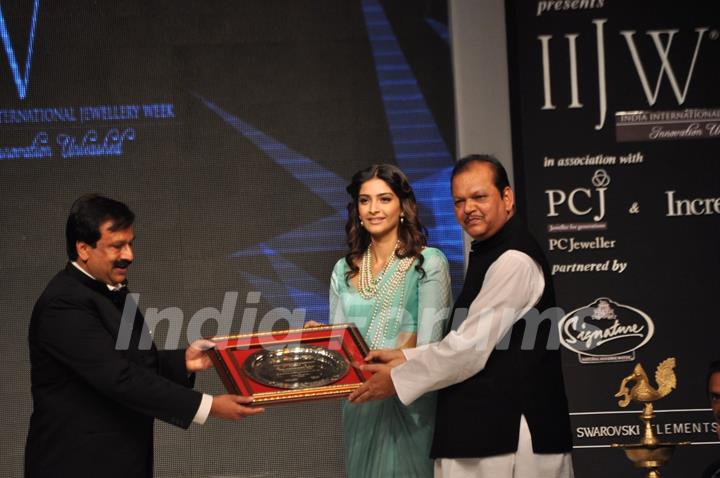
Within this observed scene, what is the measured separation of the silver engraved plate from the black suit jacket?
234mm

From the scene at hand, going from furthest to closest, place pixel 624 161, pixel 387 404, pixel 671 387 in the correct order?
pixel 624 161 < pixel 671 387 < pixel 387 404

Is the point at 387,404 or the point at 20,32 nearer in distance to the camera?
the point at 387,404

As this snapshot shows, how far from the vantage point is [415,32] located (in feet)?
16.9

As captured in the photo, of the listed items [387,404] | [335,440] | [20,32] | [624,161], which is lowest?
[335,440]

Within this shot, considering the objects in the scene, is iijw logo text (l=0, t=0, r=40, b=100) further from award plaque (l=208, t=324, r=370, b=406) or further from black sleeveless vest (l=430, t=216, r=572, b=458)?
black sleeveless vest (l=430, t=216, r=572, b=458)

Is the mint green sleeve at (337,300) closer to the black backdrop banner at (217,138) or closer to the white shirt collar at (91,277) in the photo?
the white shirt collar at (91,277)

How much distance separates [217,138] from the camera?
5133mm

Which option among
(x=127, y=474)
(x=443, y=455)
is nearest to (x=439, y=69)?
(x=443, y=455)

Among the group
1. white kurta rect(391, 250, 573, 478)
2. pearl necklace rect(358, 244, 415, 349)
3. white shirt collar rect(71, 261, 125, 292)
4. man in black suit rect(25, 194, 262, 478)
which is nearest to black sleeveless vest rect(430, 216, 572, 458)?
white kurta rect(391, 250, 573, 478)

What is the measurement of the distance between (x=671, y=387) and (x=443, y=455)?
59.9 inches

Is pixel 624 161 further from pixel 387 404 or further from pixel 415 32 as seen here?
pixel 387 404

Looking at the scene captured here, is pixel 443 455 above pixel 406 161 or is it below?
below

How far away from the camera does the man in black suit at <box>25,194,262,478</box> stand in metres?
2.93

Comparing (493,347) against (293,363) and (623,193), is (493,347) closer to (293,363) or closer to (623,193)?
(293,363)
